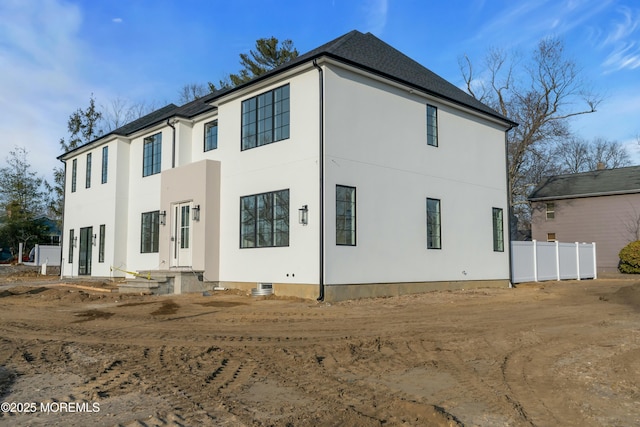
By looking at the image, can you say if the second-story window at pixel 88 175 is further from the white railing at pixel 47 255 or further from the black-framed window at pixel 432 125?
the black-framed window at pixel 432 125

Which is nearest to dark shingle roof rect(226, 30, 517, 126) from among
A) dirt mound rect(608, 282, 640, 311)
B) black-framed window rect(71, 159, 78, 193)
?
dirt mound rect(608, 282, 640, 311)

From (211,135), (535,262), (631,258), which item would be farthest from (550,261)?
(211,135)

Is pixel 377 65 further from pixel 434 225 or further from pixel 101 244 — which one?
pixel 101 244

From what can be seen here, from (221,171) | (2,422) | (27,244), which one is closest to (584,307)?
(221,171)

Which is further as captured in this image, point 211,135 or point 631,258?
point 631,258

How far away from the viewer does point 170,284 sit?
16016 millimetres

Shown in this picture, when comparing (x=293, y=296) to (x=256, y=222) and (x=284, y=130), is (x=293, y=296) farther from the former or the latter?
(x=284, y=130)

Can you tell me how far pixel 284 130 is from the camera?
568 inches

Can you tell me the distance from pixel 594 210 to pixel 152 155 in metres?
25.1

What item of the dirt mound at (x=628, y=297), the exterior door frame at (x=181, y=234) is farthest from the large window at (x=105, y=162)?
the dirt mound at (x=628, y=297)

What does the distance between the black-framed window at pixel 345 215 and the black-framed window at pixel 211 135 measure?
19.5 ft

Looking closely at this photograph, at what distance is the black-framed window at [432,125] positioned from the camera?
16.8 metres

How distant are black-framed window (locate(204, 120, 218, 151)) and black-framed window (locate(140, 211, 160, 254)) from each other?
348 centimetres

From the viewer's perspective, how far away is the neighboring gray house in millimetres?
29219
